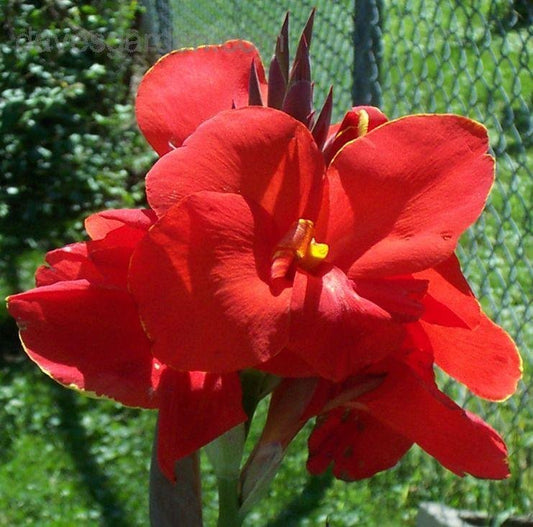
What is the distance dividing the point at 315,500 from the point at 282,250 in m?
2.56

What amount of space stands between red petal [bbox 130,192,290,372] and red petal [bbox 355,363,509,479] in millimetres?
141

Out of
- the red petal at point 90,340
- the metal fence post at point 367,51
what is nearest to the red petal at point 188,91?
the red petal at point 90,340

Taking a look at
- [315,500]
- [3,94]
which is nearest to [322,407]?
[315,500]

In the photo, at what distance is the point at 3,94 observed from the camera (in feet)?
16.1

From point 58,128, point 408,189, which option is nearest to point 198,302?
point 408,189

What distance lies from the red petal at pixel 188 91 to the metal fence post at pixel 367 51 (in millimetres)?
2050

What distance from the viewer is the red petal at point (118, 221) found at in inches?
26.9

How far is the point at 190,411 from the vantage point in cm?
64

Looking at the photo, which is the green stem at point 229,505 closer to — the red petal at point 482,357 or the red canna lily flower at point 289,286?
the red canna lily flower at point 289,286

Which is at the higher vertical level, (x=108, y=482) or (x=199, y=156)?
(x=199, y=156)

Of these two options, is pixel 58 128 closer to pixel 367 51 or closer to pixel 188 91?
pixel 367 51

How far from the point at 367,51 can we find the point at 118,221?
219 centimetres

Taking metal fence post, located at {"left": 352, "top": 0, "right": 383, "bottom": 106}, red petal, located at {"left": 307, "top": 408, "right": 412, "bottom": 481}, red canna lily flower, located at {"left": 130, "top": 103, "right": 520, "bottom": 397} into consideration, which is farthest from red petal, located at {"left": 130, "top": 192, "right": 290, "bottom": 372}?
metal fence post, located at {"left": 352, "top": 0, "right": 383, "bottom": 106}

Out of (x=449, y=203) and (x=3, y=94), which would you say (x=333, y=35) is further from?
(x=449, y=203)
